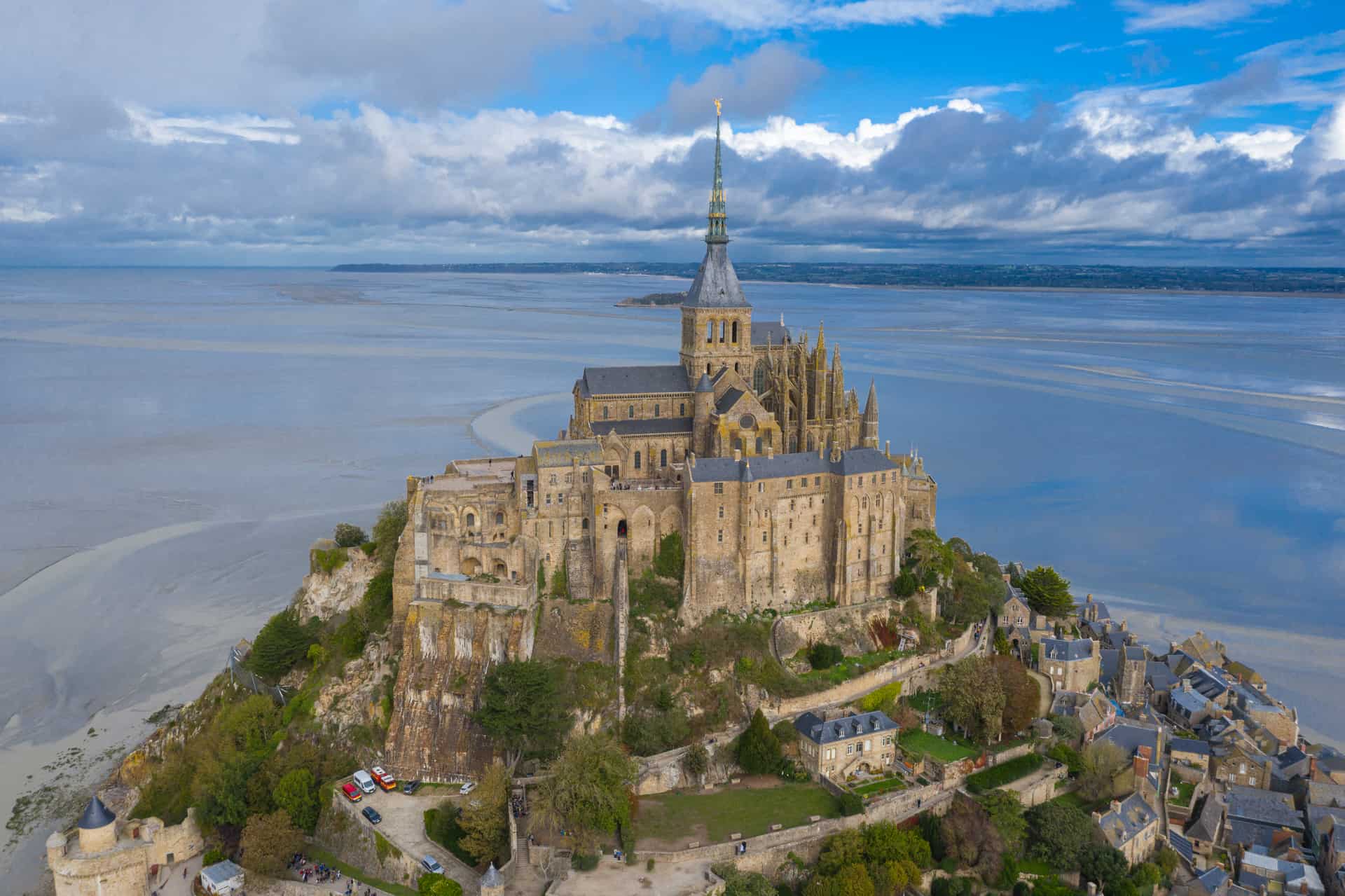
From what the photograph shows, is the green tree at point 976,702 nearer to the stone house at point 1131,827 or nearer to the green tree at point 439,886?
the stone house at point 1131,827

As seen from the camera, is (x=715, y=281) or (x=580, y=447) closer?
(x=580, y=447)

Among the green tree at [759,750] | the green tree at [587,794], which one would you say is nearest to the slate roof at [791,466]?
the green tree at [759,750]

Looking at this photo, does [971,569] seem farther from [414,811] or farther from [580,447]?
[414,811]

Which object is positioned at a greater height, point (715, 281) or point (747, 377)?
point (715, 281)

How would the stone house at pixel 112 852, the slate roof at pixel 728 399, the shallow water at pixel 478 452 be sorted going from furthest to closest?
1. the shallow water at pixel 478 452
2. the slate roof at pixel 728 399
3. the stone house at pixel 112 852

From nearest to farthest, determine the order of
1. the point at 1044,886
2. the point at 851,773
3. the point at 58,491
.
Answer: the point at 1044,886 < the point at 851,773 < the point at 58,491

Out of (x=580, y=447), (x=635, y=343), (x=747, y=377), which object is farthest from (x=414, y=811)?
(x=635, y=343)
